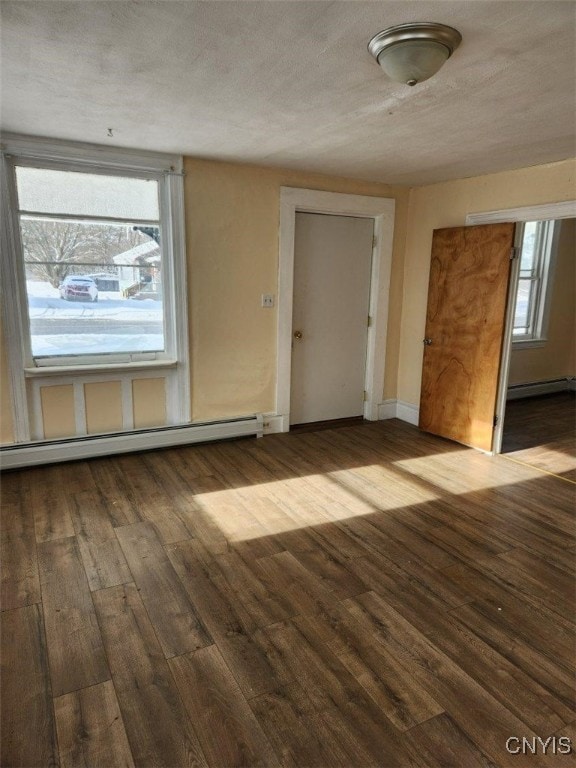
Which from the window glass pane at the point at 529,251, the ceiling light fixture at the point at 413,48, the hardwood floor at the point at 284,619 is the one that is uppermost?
the ceiling light fixture at the point at 413,48

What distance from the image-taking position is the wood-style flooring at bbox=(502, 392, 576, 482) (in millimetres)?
4215

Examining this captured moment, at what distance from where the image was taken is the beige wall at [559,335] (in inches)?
243

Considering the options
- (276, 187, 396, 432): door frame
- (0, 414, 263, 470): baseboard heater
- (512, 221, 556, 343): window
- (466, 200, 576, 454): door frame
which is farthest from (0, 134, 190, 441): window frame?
(512, 221, 556, 343): window

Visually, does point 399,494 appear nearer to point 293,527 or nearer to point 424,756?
point 293,527

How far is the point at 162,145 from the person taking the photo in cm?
359

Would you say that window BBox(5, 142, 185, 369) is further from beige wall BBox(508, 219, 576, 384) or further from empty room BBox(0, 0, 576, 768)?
beige wall BBox(508, 219, 576, 384)

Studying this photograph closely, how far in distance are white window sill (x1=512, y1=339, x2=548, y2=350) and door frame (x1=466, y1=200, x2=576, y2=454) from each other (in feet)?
7.07

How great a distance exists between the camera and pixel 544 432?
16.5ft

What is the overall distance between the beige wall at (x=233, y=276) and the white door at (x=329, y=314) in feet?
0.97

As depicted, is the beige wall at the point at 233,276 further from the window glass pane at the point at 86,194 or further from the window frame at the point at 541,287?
the window frame at the point at 541,287

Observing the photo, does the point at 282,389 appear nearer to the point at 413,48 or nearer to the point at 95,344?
the point at 95,344

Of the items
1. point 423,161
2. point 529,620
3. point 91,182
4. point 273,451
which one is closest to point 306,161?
point 423,161

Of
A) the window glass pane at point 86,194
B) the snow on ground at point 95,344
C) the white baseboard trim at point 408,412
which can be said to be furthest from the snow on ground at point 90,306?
the white baseboard trim at point 408,412

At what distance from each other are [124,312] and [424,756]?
3.52m
